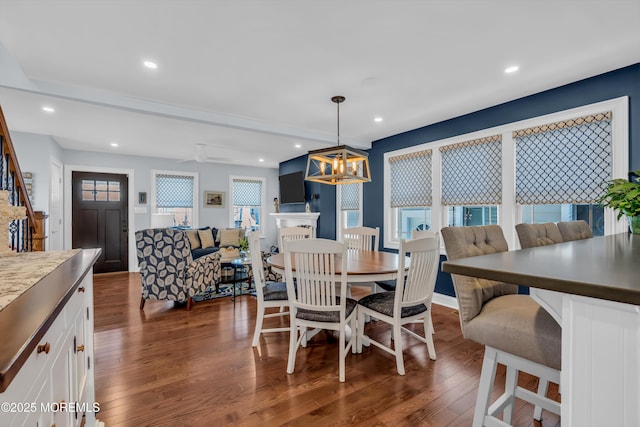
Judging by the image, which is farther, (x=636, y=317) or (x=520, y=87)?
(x=520, y=87)

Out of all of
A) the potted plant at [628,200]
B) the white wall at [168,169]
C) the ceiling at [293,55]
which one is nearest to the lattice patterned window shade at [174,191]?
the white wall at [168,169]

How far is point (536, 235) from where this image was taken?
69.6 inches

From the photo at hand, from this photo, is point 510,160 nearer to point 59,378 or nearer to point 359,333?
point 359,333

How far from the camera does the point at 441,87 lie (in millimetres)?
3121

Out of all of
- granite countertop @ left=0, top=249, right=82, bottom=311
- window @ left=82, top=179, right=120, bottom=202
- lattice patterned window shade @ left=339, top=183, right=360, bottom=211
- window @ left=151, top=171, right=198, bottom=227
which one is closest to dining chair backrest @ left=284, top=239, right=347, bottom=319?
granite countertop @ left=0, top=249, right=82, bottom=311

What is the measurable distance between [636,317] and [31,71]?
4.09 meters

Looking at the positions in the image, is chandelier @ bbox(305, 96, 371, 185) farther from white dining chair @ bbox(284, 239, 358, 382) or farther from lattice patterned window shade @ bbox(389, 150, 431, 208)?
lattice patterned window shade @ bbox(389, 150, 431, 208)

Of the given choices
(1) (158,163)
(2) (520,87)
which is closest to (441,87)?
(2) (520,87)

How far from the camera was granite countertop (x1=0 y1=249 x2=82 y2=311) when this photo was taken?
93cm

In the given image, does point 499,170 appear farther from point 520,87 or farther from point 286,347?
point 286,347

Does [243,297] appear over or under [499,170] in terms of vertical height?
under

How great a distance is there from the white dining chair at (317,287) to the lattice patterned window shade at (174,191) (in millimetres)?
5502

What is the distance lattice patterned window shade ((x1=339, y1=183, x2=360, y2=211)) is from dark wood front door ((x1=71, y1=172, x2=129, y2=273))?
452 cm

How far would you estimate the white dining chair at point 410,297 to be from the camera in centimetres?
223
